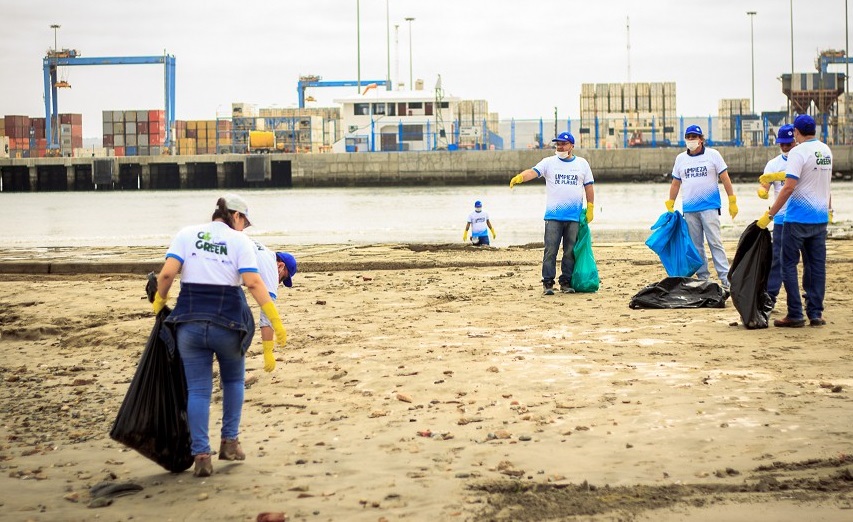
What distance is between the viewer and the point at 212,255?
5.20 m

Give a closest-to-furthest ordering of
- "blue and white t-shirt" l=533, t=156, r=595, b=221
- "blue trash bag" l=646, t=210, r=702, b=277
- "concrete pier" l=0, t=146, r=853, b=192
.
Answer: "blue trash bag" l=646, t=210, r=702, b=277
"blue and white t-shirt" l=533, t=156, r=595, b=221
"concrete pier" l=0, t=146, r=853, b=192

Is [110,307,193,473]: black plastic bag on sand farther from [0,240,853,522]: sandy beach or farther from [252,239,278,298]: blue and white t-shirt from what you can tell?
[252,239,278,298]: blue and white t-shirt

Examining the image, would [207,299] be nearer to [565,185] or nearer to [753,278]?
[753,278]

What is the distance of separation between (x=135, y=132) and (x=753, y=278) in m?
90.1

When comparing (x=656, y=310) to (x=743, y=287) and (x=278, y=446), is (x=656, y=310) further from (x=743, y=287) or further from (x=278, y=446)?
(x=278, y=446)

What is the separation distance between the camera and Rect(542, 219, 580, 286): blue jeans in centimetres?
1076

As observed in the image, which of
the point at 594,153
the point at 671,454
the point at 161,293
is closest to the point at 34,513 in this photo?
the point at 161,293

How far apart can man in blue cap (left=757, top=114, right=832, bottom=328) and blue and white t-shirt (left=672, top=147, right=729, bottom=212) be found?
6.14 ft

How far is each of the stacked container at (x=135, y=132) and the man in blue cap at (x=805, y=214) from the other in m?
88.1

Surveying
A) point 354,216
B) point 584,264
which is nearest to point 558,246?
point 584,264

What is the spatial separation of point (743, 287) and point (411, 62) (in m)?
75.2

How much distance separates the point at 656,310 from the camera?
9.54 meters

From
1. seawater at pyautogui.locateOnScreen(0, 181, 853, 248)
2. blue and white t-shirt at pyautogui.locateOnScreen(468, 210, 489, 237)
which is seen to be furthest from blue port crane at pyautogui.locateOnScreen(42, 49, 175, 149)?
blue and white t-shirt at pyautogui.locateOnScreen(468, 210, 489, 237)

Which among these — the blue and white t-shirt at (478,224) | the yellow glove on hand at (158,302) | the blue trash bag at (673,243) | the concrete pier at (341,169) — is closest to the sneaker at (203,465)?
the yellow glove on hand at (158,302)
